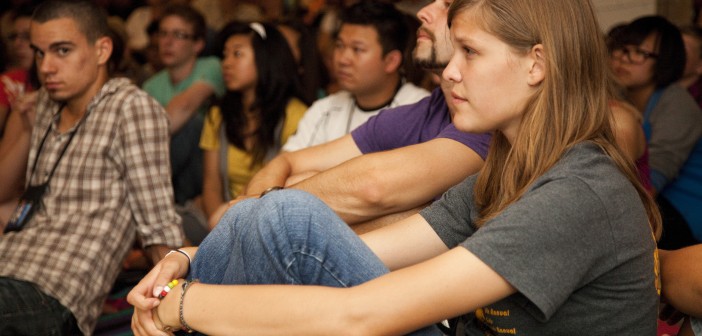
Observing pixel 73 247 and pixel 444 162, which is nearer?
pixel 444 162

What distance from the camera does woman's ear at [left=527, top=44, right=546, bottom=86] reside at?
1367 millimetres

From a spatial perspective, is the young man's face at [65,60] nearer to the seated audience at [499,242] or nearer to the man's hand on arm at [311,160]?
the man's hand on arm at [311,160]

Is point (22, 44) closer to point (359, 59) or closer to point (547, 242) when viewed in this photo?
point (359, 59)

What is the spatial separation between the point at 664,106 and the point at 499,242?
8.92 ft

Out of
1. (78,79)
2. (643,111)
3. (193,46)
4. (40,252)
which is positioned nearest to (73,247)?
(40,252)

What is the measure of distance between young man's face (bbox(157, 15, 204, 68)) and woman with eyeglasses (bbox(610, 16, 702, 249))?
2.23 m

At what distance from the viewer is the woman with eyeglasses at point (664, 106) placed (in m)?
3.44

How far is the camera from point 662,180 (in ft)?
11.2

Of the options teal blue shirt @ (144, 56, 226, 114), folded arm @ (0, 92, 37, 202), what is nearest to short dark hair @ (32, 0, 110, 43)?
folded arm @ (0, 92, 37, 202)

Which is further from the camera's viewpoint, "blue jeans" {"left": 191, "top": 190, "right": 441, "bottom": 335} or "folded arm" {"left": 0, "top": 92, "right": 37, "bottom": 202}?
"folded arm" {"left": 0, "top": 92, "right": 37, "bottom": 202}

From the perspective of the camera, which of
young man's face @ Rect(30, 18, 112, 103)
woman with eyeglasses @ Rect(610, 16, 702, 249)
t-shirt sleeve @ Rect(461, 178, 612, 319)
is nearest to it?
t-shirt sleeve @ Rect(461, 178, 612, 319)

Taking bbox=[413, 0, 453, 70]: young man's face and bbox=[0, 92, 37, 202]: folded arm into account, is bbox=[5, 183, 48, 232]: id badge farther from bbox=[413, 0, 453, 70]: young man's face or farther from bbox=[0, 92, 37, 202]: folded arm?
bbox=[413, 0, 453, 70]: young man's face

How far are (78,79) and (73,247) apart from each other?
1.86 ft

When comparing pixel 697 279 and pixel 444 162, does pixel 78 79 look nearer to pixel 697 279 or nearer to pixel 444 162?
pixel 444 162
